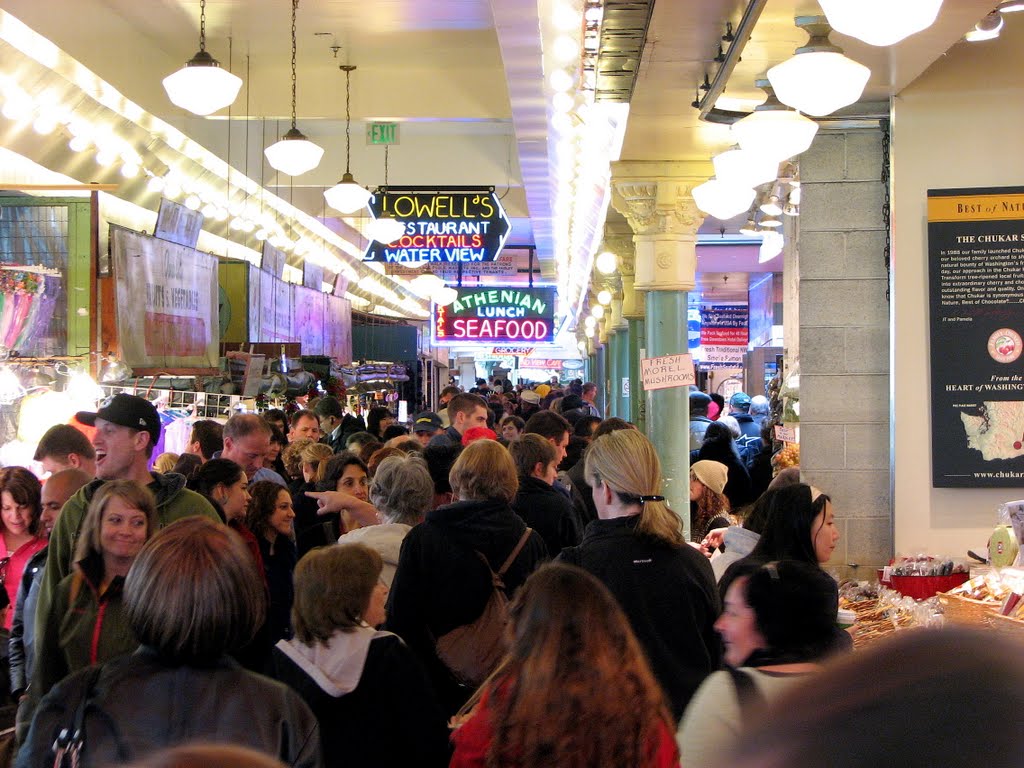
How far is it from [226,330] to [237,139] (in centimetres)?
260

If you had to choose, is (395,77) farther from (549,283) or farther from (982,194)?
(549,283)

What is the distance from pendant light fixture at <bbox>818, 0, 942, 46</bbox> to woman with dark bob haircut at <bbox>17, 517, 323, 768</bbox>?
8.38ft

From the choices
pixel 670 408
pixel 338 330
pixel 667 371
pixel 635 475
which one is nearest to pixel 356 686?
pixel 635 475

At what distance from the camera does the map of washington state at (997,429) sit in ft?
22.3

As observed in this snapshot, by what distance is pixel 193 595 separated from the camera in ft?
8.71

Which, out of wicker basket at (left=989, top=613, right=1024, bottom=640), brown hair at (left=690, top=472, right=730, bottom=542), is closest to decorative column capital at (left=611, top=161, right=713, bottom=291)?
brown hair at (left=690, top=472, right=730, bottom=542)

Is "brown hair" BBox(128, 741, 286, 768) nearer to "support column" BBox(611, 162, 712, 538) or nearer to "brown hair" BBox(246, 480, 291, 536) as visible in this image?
"brown hair" BBox(246, 480, 291, 536)

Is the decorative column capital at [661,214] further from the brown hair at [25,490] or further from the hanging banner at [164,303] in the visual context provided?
the brown hair at [25,490]

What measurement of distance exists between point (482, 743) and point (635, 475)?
5.01 ft

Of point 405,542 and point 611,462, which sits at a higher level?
point 611,462

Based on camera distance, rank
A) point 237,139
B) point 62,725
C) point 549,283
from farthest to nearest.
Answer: point 549,283 → point 237,139 → point 62,725

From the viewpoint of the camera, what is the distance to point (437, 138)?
15.3m

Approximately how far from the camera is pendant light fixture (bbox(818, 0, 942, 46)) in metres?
3.76

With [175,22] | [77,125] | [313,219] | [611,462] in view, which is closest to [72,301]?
[77,125]
